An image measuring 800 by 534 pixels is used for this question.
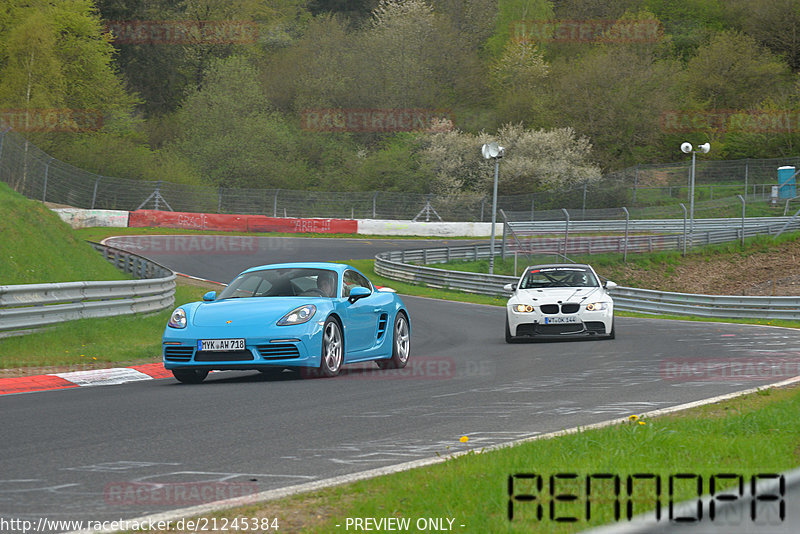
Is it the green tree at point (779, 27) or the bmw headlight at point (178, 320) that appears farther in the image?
the green tree at point (779, 27)

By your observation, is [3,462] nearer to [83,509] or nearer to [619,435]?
[83,509]

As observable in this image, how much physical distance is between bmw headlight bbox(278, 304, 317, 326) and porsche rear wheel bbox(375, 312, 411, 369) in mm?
2097

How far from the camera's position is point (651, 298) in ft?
99.1

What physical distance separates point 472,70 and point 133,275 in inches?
2462

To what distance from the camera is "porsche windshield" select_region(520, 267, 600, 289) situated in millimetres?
18688

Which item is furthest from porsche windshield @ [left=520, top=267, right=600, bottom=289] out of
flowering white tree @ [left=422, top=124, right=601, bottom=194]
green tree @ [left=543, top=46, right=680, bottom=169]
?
green tree @ [left=543, top=46, right=680, bottom=169]

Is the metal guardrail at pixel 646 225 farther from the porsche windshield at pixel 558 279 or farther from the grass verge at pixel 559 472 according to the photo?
the grass verge at pixel 559 472

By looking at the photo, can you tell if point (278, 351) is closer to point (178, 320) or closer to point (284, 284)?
point (178, 320)

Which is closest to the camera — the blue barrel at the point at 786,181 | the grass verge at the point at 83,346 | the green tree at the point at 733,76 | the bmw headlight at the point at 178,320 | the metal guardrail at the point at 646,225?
the bmw headlight at the point at 178,320

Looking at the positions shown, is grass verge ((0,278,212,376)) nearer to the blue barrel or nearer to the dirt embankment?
the dirt embankment

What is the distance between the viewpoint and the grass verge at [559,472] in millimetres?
4180

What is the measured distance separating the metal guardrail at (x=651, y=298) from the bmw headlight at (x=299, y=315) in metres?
16.3

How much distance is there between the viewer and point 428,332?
21141mm

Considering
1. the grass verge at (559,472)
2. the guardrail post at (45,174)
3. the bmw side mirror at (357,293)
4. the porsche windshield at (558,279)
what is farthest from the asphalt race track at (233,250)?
the grass verge at (559,472)
